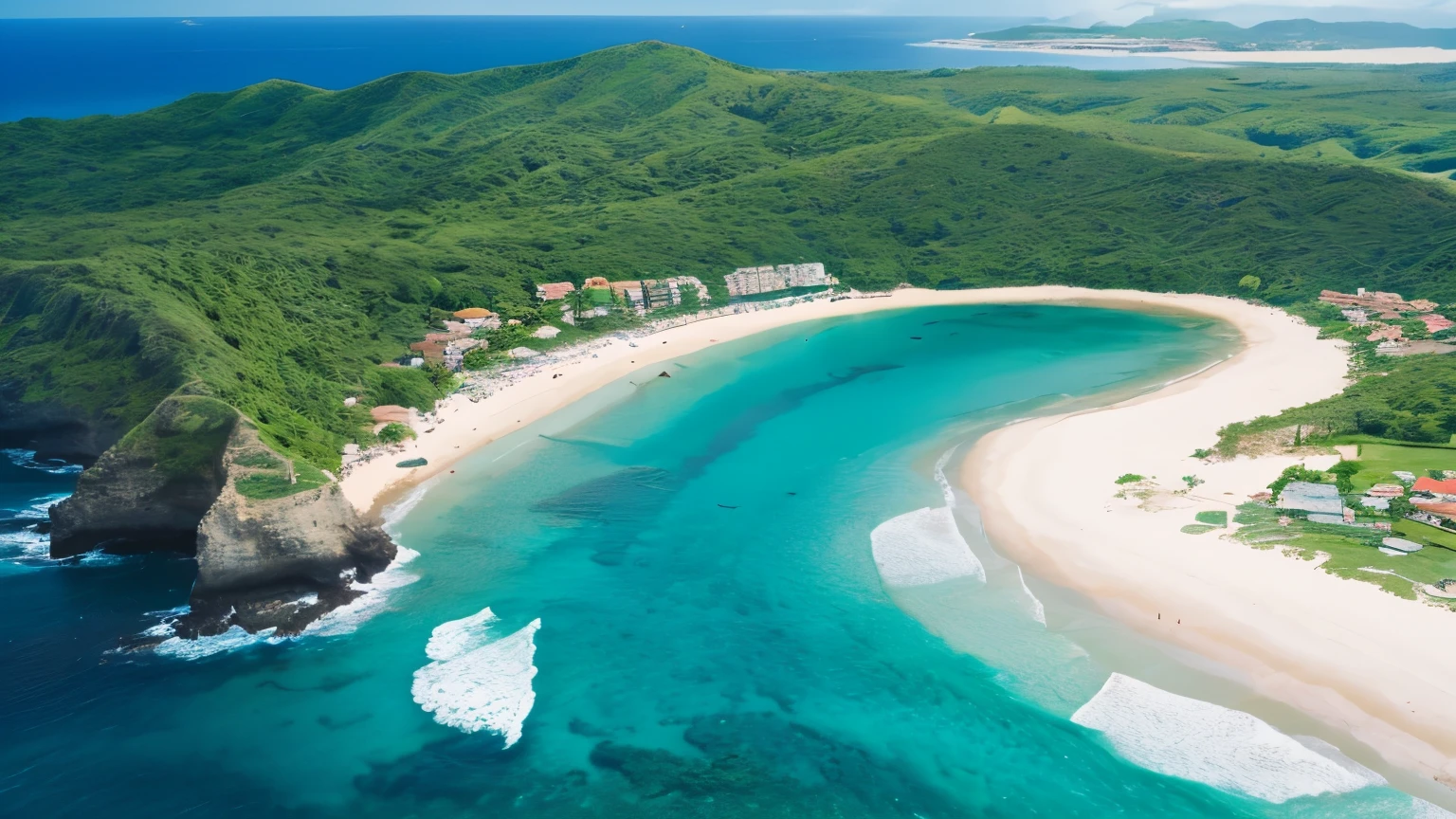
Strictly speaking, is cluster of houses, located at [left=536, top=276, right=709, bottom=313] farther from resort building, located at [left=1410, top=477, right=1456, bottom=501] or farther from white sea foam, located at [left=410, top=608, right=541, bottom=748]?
resort building, located at [left=1410, top=477, right=1456, bottom=501]

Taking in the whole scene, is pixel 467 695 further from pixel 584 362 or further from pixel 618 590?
pixel 584 362

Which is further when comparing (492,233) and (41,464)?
(492,233)

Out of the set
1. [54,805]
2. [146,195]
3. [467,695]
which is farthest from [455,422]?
[146,195]

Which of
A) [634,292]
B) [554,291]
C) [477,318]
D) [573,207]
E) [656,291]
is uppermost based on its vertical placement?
[573,207]

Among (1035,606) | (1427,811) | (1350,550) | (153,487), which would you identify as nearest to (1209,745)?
(1427,811)

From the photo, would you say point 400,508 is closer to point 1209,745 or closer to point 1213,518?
point 1209,745

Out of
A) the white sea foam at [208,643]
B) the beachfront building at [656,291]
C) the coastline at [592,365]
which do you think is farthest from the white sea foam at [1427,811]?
the beachfront building at [656,291]
